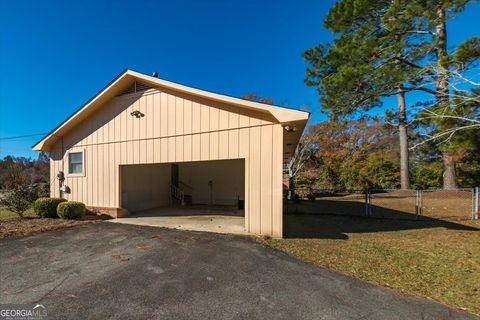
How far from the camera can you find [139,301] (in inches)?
124

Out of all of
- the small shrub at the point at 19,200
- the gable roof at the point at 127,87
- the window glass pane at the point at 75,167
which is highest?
the gable roof at the point at 127,87

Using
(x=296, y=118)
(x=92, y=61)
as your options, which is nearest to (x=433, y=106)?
(x=296, y=118)

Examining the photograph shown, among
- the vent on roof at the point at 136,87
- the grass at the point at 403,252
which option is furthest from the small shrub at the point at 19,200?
the grass at the point at 403,252

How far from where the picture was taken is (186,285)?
359 cm

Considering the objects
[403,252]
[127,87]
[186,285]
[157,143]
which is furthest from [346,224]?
[127,87]

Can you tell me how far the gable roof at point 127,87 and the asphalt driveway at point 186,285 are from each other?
10.5ft

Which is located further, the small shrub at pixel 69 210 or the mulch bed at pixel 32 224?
the small shrub at pixel 69 210

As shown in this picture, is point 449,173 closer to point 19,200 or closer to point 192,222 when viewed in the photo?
point 192,222

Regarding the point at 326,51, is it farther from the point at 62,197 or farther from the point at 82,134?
the point at 62,197

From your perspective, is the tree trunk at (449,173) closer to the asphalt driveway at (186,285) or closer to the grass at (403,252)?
the grass at (403,252)

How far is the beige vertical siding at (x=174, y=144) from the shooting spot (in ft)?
21.3

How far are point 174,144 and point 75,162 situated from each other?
5.15 metres

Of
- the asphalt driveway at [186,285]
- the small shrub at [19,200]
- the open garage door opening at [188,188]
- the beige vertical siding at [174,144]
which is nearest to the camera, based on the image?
the asphalt driveway at [186,285]

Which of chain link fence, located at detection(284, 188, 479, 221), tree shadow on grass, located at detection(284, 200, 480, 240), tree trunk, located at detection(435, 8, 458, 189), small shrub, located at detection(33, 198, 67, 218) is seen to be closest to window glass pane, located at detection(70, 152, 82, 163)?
small shrub, located at detection(33, 198, 67, 218)
